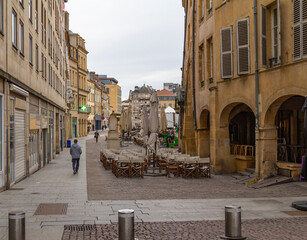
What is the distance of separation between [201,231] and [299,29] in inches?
343

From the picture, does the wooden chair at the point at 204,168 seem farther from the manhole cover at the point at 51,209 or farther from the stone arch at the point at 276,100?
the manhole cover at the point at 51,209

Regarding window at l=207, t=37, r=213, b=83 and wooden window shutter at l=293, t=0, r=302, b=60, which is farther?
window at l=207, t=37, r=213, b=83

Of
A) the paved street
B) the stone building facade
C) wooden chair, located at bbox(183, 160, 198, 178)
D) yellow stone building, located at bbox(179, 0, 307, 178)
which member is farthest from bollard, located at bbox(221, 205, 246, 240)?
wooden chair, located at bbox(183, 160, 198, 178)

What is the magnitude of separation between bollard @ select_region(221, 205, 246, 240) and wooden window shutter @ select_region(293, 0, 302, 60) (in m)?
8.48

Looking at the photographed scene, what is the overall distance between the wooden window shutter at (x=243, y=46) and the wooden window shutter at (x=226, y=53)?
3.12ft

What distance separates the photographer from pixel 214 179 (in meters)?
17.6

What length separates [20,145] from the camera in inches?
638

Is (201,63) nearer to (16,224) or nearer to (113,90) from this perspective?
(16,224)

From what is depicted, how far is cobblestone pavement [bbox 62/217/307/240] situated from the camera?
25.1ft

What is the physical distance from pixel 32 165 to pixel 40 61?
6.23m

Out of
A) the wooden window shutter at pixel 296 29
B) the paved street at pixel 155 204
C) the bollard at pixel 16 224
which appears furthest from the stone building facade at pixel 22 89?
the wooden window shutter at pixel 296 29

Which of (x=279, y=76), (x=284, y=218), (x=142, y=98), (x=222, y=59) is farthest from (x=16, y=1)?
(x=142, y=98)

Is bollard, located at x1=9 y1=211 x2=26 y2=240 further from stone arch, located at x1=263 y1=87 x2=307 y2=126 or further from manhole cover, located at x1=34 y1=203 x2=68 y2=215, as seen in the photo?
stone arch, located at x1=263 y1=87 x2=307 y2=126

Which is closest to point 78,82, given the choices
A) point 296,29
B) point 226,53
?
point 226,53
